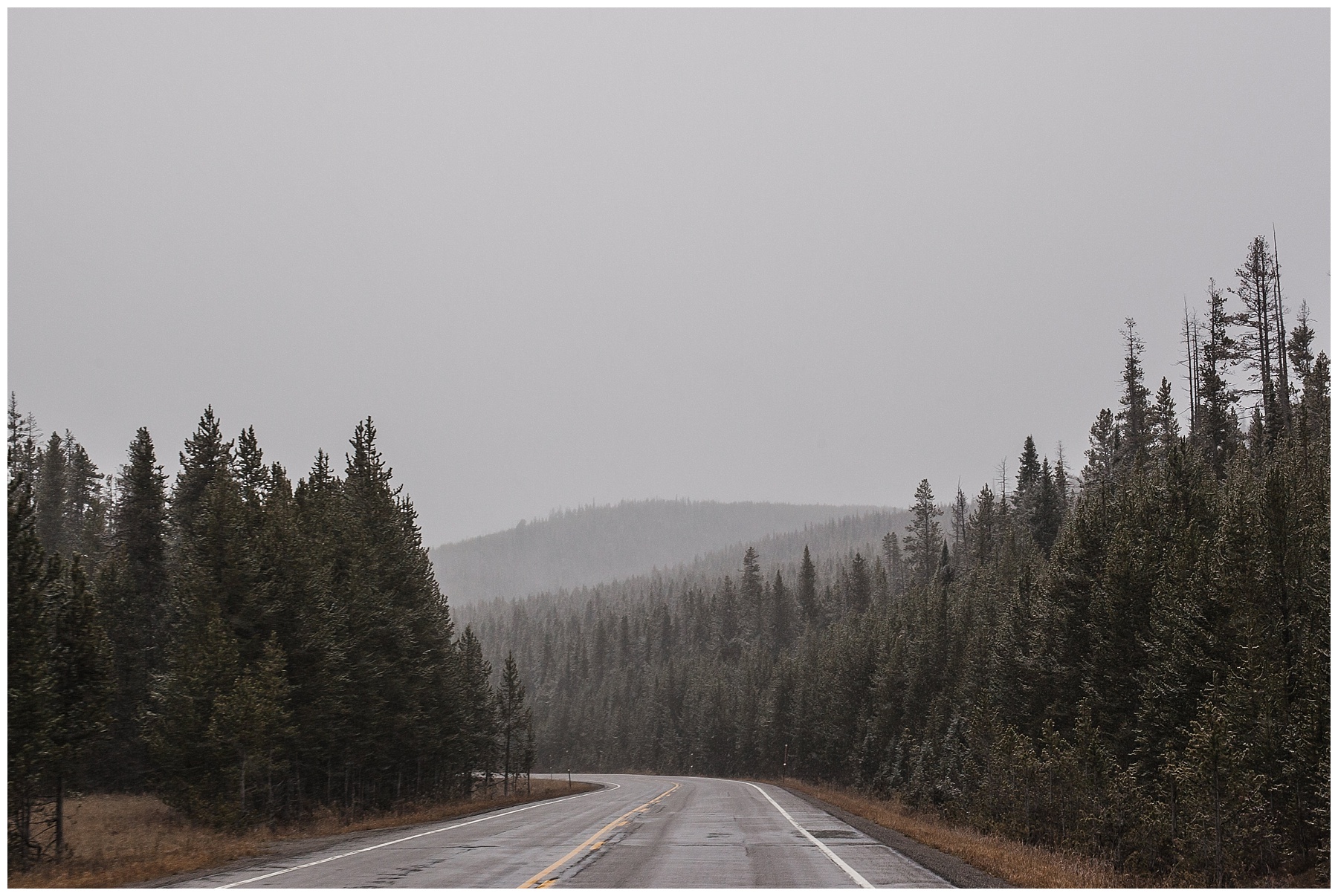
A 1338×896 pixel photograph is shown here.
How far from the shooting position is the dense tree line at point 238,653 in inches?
739

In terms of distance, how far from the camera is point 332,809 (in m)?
33.2

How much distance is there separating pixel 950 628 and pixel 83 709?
55919mm

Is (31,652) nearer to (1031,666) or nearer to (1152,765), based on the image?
(1152,765)

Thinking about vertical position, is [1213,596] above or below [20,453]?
below

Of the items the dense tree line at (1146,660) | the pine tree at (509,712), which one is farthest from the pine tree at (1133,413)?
the pine tree at (509,712)

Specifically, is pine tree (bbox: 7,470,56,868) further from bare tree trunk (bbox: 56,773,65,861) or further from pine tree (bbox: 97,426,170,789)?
pine tree (bbox: 97,426,170,789)

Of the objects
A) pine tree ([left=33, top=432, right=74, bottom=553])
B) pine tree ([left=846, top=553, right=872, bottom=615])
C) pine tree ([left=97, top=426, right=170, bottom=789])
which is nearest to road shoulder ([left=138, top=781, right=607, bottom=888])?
pine tree ([left=97, top=426, right=170, bottom=789])

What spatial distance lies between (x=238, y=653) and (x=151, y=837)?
19.0ft

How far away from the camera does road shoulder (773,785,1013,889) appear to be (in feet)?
46.8

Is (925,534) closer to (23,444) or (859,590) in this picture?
(859,590)

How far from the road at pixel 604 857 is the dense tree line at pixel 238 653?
517 centimetres

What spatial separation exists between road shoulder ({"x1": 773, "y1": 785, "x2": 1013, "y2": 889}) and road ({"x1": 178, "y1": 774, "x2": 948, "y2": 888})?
281mm

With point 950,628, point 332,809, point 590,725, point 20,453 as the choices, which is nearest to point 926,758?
point 950,628

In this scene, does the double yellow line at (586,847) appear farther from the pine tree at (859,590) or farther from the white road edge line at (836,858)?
the pine tree at (859,590)
